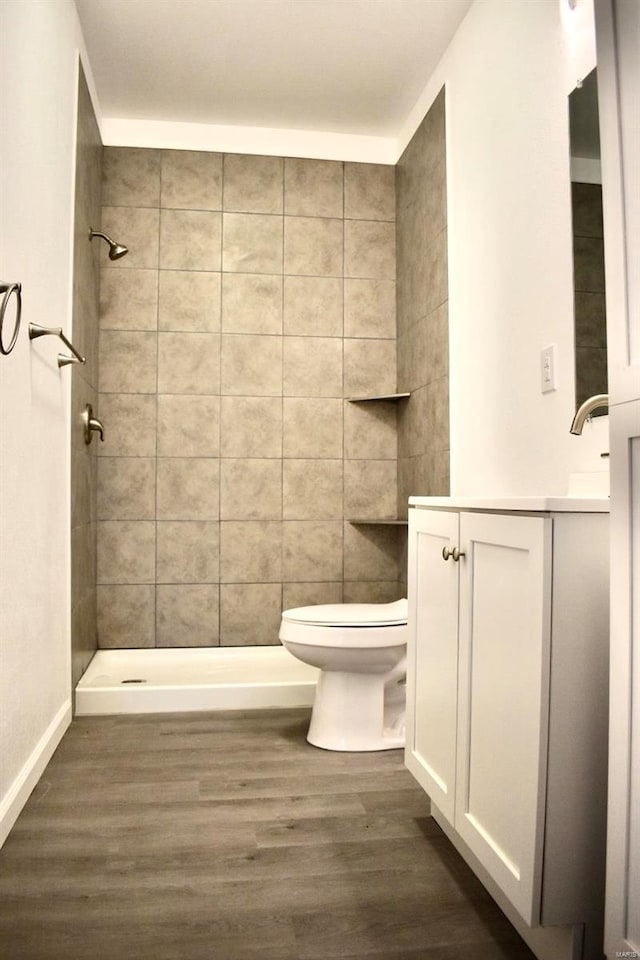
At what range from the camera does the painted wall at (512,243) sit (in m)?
2.11

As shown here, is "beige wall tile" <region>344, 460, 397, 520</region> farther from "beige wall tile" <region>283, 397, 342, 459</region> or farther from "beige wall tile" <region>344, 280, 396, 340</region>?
"beige wall tile" <region>344, 280, 396, 340</region>

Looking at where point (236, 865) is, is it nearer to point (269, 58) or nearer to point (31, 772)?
point (31, 772)

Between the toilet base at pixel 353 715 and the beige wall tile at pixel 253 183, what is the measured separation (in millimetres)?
2370

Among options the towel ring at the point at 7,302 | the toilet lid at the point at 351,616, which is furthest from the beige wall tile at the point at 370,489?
the towel ring at the point at 7,302

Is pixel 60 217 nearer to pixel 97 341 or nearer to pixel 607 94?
pixel 97 341

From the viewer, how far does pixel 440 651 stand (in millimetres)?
1761

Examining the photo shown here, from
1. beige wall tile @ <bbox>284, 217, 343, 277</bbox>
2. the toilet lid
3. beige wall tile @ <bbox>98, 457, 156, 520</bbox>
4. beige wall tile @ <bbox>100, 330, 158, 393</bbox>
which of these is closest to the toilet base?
the toilet lid

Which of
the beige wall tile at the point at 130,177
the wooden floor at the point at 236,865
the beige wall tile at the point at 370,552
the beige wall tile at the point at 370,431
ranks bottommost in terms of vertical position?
the wooden floor at the point at 236,865

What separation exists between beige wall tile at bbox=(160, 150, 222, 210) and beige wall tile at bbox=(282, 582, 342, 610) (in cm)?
190

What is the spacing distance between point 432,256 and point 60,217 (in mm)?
1526

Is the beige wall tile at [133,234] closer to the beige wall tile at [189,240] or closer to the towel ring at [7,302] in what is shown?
the beige wall tile at [189,240]

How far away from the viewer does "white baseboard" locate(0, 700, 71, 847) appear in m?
1.90

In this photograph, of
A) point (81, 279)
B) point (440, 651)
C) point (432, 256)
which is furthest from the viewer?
point (432, 256)

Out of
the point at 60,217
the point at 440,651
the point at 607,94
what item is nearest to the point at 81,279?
the point at 60,217
